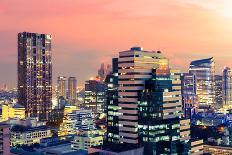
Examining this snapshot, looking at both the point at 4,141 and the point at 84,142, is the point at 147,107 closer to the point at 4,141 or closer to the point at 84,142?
the point at 84,142

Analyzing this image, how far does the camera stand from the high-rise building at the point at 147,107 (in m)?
139

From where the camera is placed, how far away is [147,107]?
461 feet

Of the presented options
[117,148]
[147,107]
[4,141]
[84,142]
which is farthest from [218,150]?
[4,141]

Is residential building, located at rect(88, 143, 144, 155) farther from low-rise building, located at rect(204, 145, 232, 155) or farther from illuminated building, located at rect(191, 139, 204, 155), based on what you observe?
low-rise building, located at rect(204, 145, 232, 155)

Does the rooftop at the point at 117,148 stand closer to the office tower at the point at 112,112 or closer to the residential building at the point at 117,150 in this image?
the residential building at the point at 117,150

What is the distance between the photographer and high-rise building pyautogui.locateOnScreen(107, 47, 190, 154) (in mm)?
138750

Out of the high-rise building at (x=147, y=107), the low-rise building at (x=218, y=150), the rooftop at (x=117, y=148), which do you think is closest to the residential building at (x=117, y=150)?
the rooftop at (x=117, y=148)

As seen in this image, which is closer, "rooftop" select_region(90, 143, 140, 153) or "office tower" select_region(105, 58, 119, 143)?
"rooftop" select_region(90, 143, 140, 153)

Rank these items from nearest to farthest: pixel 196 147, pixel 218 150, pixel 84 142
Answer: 1. pixel 196 147
2. pixel 218 150
3. pixel 84 142

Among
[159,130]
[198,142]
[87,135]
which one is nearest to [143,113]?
[159,130]

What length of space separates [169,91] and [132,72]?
16.7 m

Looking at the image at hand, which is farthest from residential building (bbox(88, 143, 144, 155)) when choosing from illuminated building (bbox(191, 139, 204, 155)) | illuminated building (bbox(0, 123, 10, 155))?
illuminated building (bbox(191, 139, 204, 155))

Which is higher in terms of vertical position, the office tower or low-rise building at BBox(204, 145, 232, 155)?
the office tower

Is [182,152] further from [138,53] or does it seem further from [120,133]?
[138,53]
